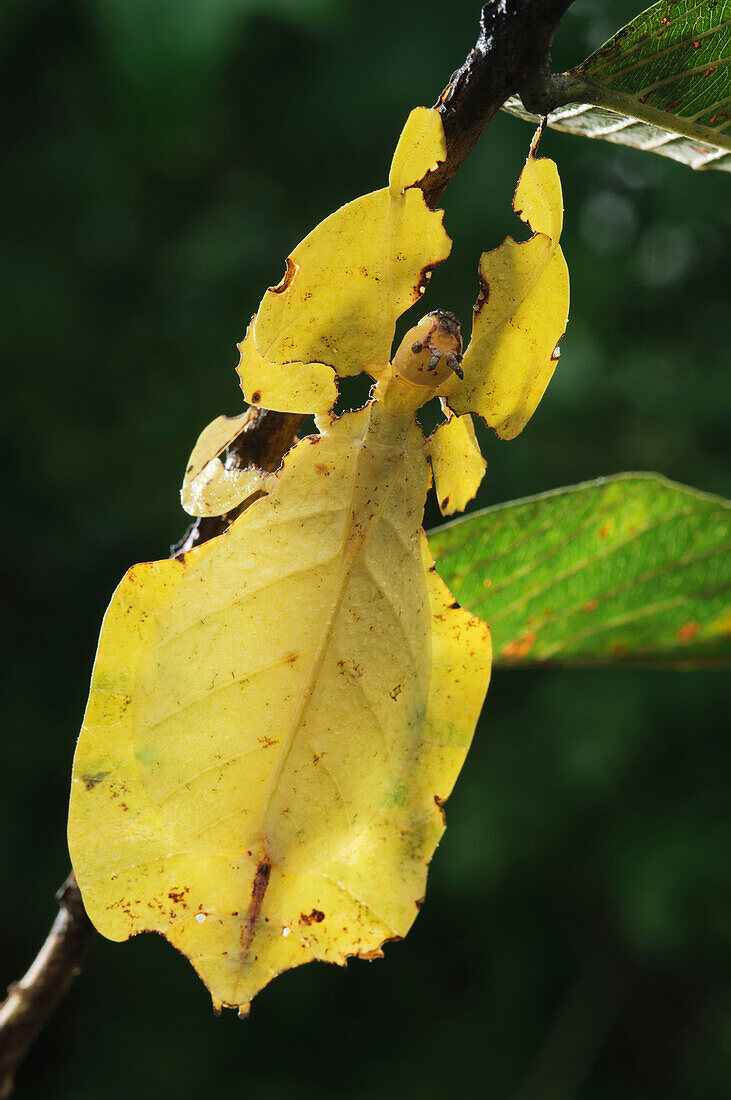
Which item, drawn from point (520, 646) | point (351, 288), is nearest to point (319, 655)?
point (351, 288)

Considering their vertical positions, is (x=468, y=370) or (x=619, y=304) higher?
(x=468, y=370)

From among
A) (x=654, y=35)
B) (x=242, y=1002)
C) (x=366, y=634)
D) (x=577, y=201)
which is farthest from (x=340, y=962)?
(x=577, y=201)

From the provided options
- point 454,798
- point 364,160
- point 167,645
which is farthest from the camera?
point 364,160

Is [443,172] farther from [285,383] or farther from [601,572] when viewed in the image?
[601,572]

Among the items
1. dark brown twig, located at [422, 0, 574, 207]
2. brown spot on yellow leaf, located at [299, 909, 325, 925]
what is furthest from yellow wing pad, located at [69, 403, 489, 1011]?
dark brown twig, located at [422, 0, 574, 207]

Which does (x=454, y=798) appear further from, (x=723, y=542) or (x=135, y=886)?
(x=135, y=886)

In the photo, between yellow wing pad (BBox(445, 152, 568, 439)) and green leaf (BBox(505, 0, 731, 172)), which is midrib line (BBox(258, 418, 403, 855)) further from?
green leaf (BBox(505, 0, 731, 172))
